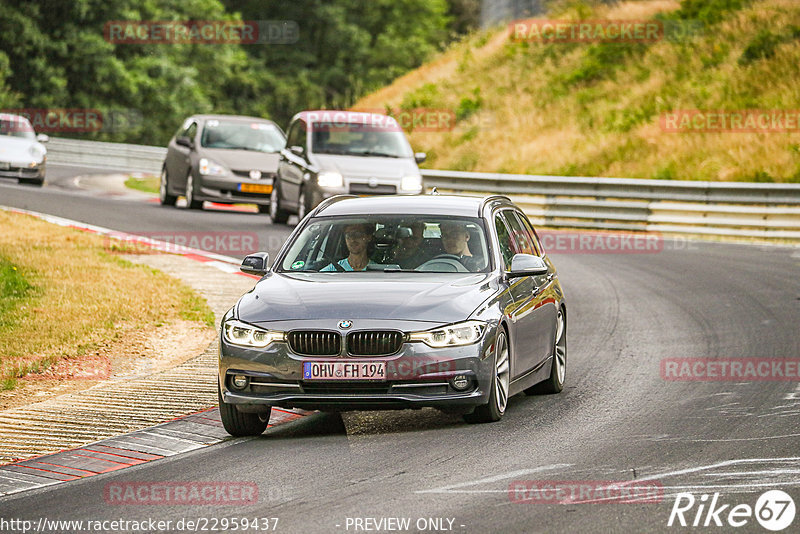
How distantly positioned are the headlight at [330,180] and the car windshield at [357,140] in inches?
A: 36.2

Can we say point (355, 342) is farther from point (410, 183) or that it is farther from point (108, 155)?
point (108, 155)

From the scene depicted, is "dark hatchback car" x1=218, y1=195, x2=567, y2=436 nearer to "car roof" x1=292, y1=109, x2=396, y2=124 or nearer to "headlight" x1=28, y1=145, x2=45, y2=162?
"car roof" x1=292, y1=109, x2=396, y2=124

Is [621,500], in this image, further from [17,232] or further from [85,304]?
[17,232]

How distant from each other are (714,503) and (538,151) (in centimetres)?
3050

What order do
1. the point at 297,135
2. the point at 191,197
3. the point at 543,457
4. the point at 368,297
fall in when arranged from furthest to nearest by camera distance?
the point at 191,197
the point at 297,135
the point at 368,297
the point at 543,457

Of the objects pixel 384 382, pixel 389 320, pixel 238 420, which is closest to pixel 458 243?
pixel 389 320

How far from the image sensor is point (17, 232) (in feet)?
68.9

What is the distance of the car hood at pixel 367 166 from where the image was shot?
2311 cm

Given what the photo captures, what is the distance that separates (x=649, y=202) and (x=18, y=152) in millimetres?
14436

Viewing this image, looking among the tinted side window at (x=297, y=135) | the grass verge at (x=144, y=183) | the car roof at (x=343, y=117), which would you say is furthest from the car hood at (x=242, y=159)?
the grass verge at (x=144, y=183)

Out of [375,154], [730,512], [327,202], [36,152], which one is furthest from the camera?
[36,152]

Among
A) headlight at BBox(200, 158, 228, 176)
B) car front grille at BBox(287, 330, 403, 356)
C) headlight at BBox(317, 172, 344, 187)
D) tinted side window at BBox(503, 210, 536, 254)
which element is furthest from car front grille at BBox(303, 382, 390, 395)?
headlight at BBox(200, 158, 228, 176)

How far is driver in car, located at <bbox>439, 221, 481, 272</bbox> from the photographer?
32.9 ft

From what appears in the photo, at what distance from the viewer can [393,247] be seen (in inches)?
399
